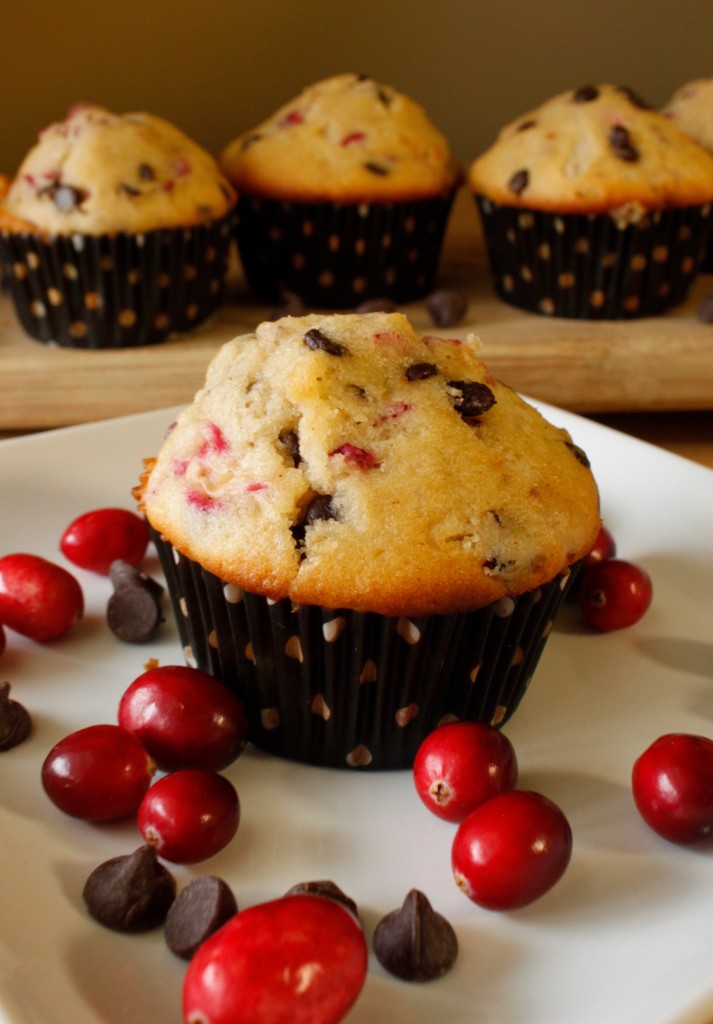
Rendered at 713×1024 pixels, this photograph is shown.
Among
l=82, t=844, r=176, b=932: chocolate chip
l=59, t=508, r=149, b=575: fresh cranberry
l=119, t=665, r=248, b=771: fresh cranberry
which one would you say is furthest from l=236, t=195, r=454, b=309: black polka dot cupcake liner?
l=82, t=844, r=176, b=932: chocolate chip

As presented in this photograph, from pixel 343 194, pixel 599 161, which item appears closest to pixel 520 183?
pixel 599 161

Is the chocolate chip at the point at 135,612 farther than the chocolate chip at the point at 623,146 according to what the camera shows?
No

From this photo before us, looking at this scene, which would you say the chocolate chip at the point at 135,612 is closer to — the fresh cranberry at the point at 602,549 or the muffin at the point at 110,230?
the fresh cranberry at the point at 602,549

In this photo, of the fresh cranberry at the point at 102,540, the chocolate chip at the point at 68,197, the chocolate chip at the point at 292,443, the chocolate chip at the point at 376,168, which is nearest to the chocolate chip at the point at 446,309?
the chocolate chip at the point at 376,168

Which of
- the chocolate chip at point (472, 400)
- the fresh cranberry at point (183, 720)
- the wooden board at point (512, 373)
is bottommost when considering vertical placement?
the wooden board at point (512, 373)

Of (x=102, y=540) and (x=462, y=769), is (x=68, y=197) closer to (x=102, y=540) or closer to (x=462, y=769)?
(x=102, y=540)

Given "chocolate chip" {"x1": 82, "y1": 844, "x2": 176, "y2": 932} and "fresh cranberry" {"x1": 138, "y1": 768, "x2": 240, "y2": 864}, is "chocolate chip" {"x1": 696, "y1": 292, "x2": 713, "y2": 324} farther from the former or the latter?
"chocolate chip" {"x1": 82, "y1": 844, "x2": 176, "y2": 932}

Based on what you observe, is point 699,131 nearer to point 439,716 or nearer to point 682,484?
point 682,484
